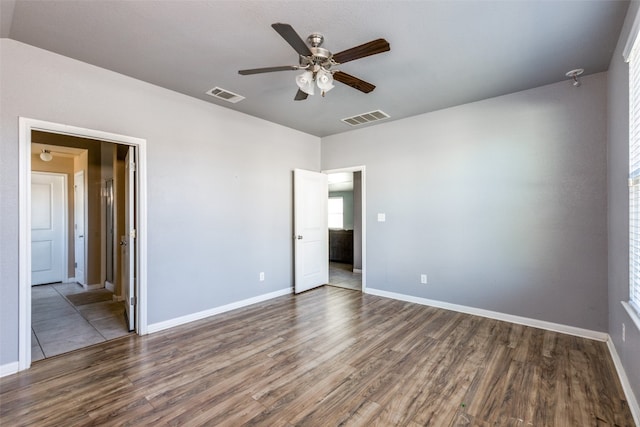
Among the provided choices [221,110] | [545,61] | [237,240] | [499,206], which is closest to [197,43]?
[221,110]

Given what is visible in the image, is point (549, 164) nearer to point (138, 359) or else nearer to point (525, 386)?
point (525, 386)

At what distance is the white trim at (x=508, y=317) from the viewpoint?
9.89 ft

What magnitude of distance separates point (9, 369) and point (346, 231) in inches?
248

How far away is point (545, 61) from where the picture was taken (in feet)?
8.97

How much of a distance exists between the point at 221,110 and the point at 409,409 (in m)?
3.87

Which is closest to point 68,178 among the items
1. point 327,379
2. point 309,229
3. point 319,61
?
point 309,229

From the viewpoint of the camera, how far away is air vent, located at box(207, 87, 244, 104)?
335cm

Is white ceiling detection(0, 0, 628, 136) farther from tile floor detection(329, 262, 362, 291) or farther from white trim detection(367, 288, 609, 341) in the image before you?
tile floor detection(329, 262, 362, 291)

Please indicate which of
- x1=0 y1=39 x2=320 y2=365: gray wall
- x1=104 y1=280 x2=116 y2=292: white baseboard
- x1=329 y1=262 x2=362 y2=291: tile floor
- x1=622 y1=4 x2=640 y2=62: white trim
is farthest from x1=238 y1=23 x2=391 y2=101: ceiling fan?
x1=104 y1=280 x2=116 y2=292: white baseboard

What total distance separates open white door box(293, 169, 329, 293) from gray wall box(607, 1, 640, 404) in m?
3.74

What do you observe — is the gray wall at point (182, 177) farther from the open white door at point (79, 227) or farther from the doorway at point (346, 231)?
the open white door at point (79, 227)

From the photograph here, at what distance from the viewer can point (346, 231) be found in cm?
767

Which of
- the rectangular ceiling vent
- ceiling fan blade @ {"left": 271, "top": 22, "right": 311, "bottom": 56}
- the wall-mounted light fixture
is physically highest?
the rectangular ceiling vent

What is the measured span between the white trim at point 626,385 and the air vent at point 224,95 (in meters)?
4.40
